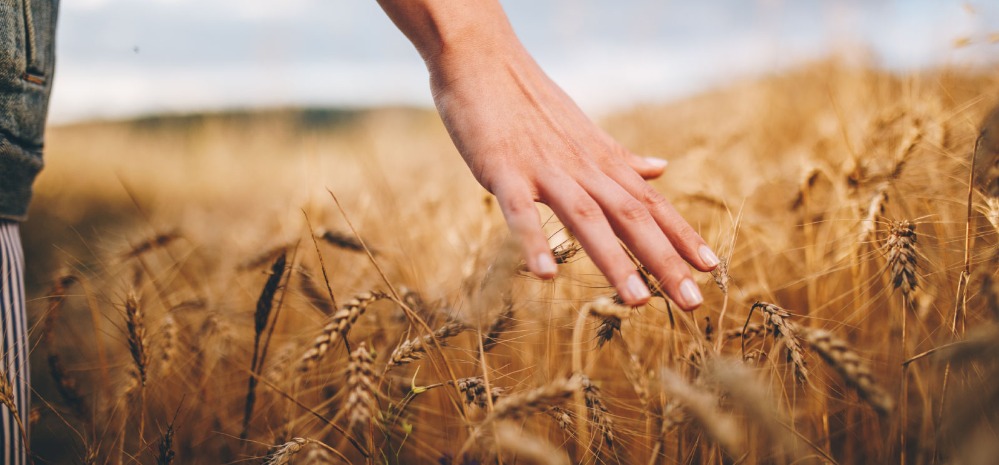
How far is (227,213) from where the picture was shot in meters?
4.45

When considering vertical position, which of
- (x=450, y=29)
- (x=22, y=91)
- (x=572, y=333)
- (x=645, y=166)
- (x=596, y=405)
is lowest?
(x=572, y=333)

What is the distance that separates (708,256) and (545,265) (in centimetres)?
39

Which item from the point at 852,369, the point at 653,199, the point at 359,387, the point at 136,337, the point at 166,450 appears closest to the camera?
the point at 852,369

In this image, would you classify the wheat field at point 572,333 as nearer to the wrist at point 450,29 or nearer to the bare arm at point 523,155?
the bare arm at point 523,155

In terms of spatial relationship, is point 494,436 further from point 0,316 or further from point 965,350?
point 0,316

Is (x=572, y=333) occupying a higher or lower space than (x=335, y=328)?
lower

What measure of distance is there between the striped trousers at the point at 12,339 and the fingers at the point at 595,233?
1013 millimetres

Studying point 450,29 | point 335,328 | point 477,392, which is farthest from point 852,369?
point 450,29

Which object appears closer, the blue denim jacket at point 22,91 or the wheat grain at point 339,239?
the blue denim jacket at point 22,91

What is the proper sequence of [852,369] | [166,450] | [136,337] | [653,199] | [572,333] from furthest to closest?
[572,333] → [653,199] → [136,337] → [166,450] → [852,369]

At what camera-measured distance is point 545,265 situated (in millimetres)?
860

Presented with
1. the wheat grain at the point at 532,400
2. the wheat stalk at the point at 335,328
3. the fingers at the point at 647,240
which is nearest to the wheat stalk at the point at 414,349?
the wheat stalk at the point at 335,328

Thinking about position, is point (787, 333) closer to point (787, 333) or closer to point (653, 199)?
point (787, 333)

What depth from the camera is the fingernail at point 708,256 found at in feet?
3.28
